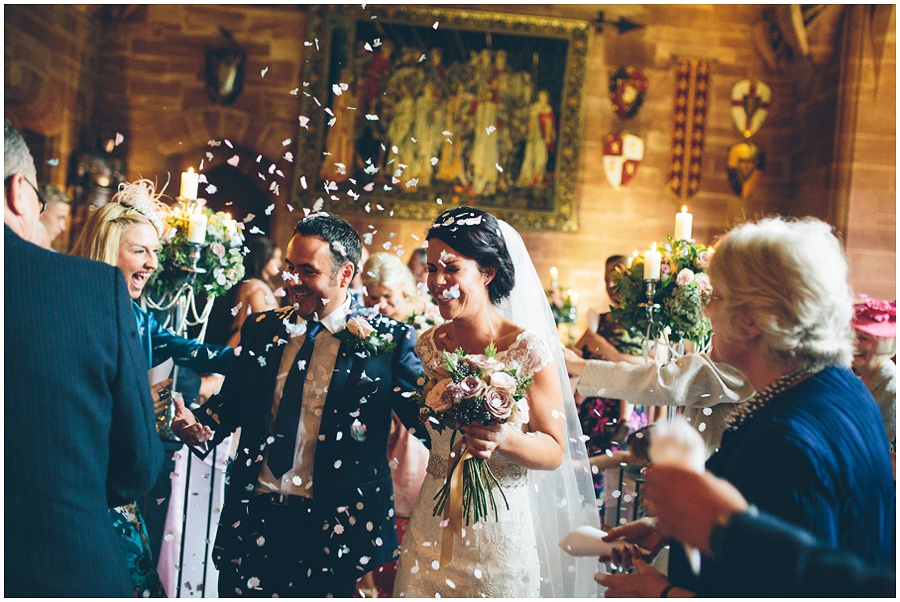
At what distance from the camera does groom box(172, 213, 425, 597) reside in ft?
7.32

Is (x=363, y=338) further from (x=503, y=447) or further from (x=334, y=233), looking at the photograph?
(x=503, y=447)

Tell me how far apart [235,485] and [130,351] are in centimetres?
85

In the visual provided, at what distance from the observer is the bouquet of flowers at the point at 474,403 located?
1.90 meters

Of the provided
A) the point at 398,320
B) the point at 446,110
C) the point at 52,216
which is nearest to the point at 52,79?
the point at 446,110

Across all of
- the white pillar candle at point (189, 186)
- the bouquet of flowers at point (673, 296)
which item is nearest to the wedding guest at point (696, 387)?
the bouquet of flowers at point (673, 296)

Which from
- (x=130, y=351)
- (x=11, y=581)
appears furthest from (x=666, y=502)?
(x=11, y=581)

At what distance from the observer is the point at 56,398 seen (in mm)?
1503

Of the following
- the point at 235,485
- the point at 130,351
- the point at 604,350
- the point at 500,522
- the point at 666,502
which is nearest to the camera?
the point at 666,502

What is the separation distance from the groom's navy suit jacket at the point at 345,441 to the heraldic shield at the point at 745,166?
689cm

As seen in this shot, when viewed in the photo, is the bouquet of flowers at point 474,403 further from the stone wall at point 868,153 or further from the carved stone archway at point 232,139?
the carved stone archway at point 232,139

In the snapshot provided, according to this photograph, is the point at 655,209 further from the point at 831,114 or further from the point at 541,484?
the point at 541,484

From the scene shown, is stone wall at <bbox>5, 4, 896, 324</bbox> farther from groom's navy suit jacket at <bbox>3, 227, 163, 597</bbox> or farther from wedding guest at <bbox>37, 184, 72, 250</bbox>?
groom's navy suit jacket at <bbox>3, 227, 163, 597</bbox>

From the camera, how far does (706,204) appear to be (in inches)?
329

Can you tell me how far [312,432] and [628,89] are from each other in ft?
22.9
